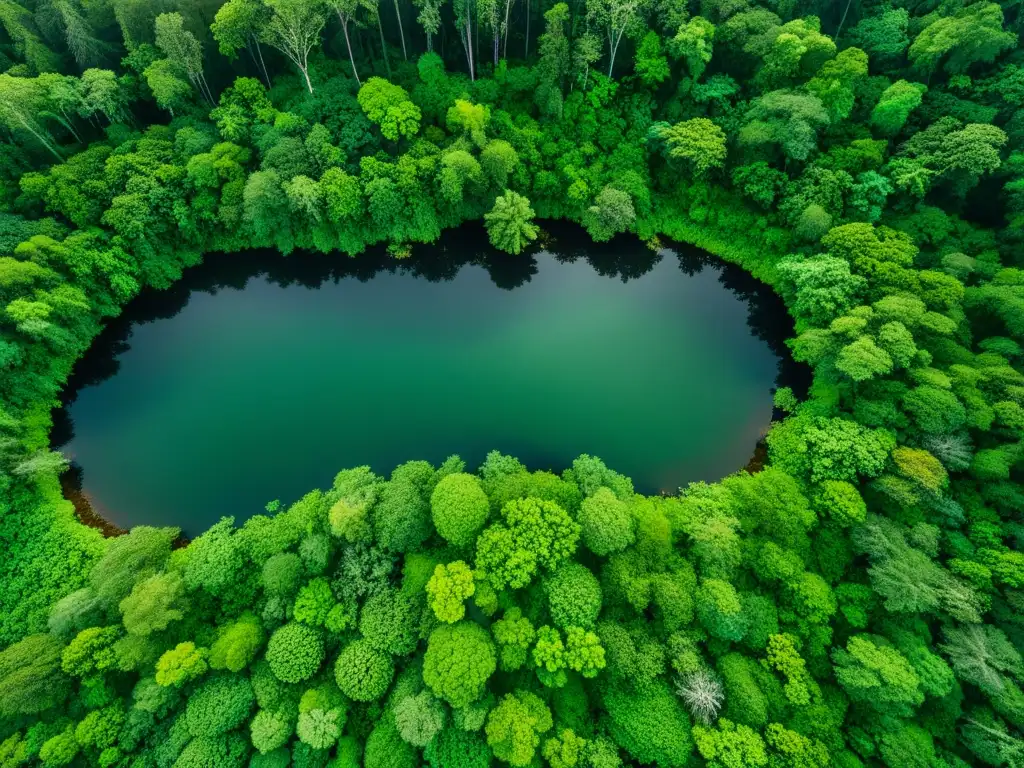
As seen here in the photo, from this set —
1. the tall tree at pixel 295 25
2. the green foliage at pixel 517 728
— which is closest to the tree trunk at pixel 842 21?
the tall tree at pixel 295 25

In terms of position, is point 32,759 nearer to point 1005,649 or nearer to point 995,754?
point 995,754

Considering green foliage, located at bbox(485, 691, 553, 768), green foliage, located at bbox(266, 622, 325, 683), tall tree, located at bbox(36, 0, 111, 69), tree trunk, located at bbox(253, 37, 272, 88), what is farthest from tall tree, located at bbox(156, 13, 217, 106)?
green foliage, located at bbox(485, 691, 553, 768)

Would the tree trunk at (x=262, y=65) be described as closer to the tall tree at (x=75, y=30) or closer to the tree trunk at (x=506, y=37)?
the tall tree at (x=75, y=30)

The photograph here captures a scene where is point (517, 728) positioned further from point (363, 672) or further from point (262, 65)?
point (262, 65)

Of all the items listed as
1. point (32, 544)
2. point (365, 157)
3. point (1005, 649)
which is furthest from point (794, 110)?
point (32, 544)

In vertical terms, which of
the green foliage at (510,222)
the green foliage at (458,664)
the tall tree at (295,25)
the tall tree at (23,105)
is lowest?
the green foliage at (458,664)

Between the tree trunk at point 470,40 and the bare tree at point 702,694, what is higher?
the tree trunk at point 470,40

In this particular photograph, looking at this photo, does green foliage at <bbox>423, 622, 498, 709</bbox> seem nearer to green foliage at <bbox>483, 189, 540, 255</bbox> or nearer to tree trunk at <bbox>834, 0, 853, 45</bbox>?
green foliage at <bbox>483, 189, 540, 255</bbox>
